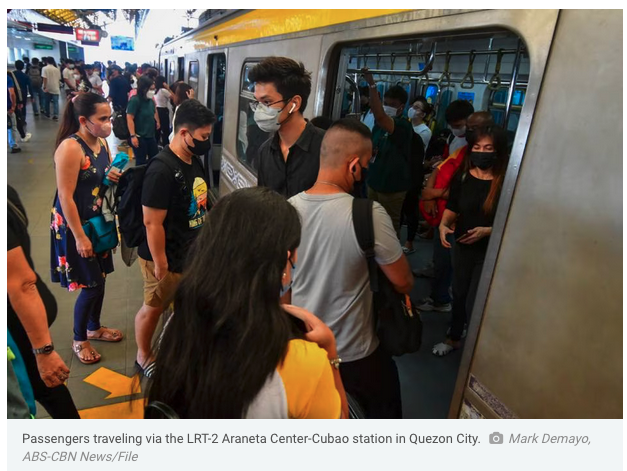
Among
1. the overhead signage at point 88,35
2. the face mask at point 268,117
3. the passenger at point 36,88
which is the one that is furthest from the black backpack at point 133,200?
the overhead signage at point 88,35

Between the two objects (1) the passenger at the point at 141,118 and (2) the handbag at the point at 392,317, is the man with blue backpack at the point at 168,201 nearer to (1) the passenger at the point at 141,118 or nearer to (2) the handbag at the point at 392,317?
(2) the handbag at the point at 392,317

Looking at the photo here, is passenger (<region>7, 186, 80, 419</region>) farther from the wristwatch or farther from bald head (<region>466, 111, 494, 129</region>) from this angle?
bald head (<region>466, 111, 494, 129</region>)

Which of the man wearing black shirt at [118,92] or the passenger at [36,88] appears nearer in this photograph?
the man wearing black shirt at [118,92]

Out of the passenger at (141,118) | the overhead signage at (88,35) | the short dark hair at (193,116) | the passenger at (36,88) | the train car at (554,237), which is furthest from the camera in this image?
the overhead signage at (88,35)

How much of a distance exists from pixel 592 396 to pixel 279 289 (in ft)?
2.53

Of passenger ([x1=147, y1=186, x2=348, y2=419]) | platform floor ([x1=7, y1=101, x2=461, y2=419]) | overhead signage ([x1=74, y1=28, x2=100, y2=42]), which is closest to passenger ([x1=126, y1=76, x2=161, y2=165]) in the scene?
platform floor ([x1=7, y1=101, x2=461, y2=419])

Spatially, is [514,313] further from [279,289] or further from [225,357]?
[225,357]

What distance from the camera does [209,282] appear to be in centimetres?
82

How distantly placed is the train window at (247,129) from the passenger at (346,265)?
178 centimetres

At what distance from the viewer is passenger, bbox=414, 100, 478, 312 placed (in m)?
2.41

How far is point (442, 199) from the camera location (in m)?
2.53

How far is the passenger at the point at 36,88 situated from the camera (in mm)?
9883

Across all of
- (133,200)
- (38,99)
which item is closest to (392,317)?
(133,200)
